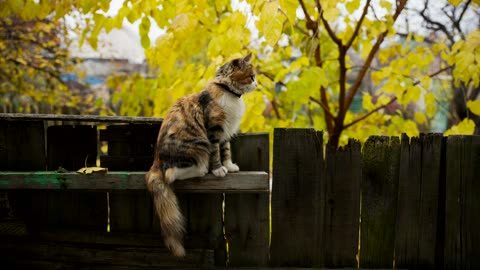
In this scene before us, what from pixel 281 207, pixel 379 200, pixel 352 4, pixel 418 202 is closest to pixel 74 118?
pixel 281 207

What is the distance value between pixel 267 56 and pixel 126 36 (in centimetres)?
2987

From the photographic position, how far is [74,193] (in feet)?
7.53

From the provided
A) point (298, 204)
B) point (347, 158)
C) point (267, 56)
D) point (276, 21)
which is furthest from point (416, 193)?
point (267, 56)

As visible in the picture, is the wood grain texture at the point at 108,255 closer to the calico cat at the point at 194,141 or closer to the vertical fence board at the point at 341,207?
the calico cat at the point at 194,141

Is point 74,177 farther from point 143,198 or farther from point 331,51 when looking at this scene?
point 331,51

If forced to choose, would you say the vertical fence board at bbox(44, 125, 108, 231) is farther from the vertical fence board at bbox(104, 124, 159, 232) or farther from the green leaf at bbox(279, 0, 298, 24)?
the green leaf at bbox(279, 0, 298, 24)

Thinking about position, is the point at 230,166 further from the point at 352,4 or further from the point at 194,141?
the point at 352,4

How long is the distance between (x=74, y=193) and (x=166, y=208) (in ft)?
2.26

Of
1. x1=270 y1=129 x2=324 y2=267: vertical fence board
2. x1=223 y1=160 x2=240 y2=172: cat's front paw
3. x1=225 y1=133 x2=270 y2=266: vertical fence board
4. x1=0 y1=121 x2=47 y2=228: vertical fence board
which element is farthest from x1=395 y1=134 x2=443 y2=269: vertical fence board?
x1=0 y1=121 x2=47 y2=228: vertical fence board

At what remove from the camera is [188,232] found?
2273 mm

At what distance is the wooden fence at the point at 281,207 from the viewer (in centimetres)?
218

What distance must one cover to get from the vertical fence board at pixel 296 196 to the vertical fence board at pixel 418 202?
1.55 ft

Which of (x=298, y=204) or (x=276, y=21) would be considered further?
(x=298, y=204)

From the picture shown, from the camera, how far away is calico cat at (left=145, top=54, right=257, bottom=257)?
197cm
